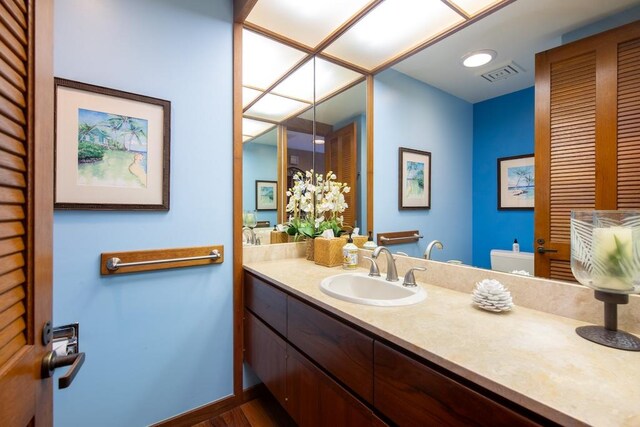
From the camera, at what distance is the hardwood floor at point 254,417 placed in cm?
159

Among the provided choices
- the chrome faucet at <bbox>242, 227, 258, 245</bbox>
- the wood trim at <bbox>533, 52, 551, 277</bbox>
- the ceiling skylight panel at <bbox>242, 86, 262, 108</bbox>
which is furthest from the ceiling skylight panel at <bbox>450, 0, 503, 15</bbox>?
the chrome faucet at <bbox>242, 227, 258, 245</bbox>

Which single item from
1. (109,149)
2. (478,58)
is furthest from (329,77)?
(109,149)

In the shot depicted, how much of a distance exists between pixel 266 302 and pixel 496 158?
1.26 metres

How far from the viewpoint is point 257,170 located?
1878 mm

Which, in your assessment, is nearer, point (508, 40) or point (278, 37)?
point (508, 40)

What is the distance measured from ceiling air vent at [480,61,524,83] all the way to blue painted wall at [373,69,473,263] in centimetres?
12

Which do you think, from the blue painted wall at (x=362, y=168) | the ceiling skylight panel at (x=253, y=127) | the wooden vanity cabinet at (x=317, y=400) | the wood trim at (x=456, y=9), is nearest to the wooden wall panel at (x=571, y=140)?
the wood trim at (x=456, y=9)

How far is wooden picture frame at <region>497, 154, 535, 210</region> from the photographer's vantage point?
1.00 metres

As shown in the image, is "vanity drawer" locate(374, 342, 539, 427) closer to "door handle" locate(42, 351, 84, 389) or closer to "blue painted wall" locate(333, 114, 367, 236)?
"door handle" locate(42, 351, 84, 389)

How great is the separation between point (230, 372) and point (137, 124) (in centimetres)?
149


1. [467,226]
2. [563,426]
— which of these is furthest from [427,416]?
[467,226]

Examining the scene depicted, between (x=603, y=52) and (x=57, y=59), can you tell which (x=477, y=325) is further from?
(x=57, y=59)

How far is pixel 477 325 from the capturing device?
2.85 feet

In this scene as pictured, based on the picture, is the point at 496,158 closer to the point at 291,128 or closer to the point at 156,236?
the point at 291,128
